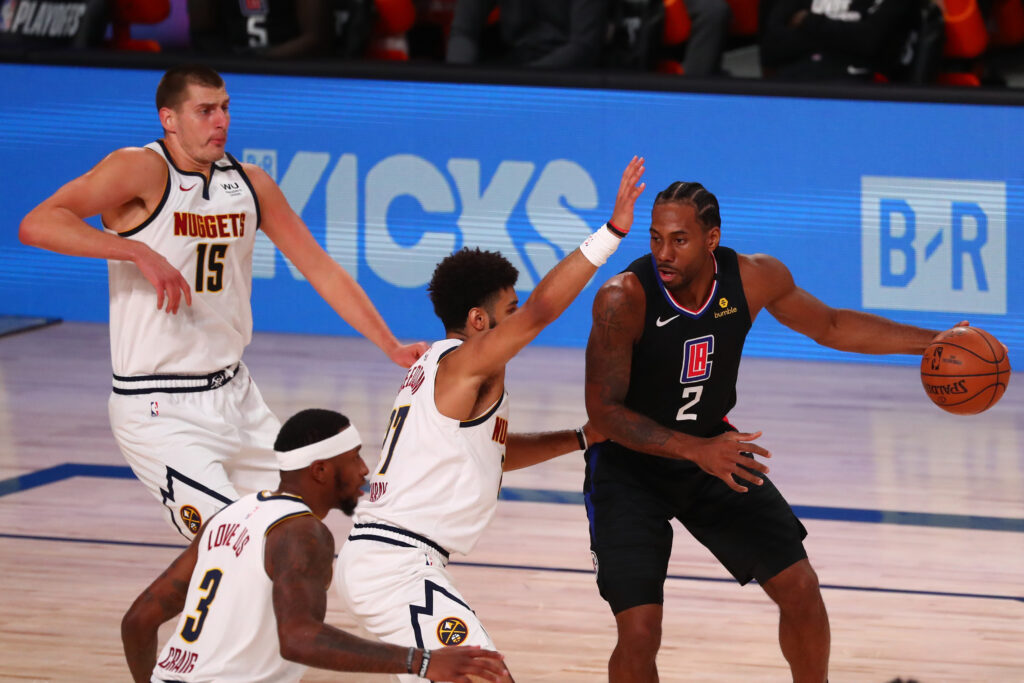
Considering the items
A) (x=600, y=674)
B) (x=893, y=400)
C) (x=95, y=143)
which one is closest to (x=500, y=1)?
(x=95, y=143)

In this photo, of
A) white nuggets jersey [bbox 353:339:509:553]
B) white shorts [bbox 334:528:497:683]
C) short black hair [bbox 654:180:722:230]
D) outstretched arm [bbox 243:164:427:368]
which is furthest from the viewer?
outstretched arm [bbox 243:164:427:368]

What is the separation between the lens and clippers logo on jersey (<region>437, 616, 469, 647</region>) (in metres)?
3.67

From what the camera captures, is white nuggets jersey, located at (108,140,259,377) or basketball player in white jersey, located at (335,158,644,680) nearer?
basketball player in white jersey, located at (335,158,644,680)

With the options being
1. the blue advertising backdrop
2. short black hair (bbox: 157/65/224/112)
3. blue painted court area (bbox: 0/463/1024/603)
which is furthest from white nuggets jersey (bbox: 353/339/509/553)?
the blue advertising backdrop

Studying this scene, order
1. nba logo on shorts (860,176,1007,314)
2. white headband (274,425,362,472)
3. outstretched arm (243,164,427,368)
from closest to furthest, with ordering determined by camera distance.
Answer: white headband (274,425,362,472) < outstretched arm (243,164,427,368) < nba logo on shorts (860,176,1007,314)

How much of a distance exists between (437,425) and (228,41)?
781 cm

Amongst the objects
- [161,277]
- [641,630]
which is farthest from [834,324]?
[161,277]

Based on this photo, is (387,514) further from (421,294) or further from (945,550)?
(421,294)

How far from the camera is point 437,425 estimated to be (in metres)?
3.89

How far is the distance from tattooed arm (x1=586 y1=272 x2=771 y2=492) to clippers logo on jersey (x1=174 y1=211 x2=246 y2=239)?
1271 mm

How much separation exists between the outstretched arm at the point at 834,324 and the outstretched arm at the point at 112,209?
72.7 inches

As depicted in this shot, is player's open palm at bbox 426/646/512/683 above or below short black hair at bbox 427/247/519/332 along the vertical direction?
below

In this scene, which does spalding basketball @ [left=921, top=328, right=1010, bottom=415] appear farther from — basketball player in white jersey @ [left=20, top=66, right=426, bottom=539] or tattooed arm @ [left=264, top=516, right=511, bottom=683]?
tattooed arm @ [left=264, top=516, right=511, bottom=683]

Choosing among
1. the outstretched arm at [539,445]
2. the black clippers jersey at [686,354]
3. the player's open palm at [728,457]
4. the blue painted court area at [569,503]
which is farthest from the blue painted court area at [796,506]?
the player's open palm at [728,457]
